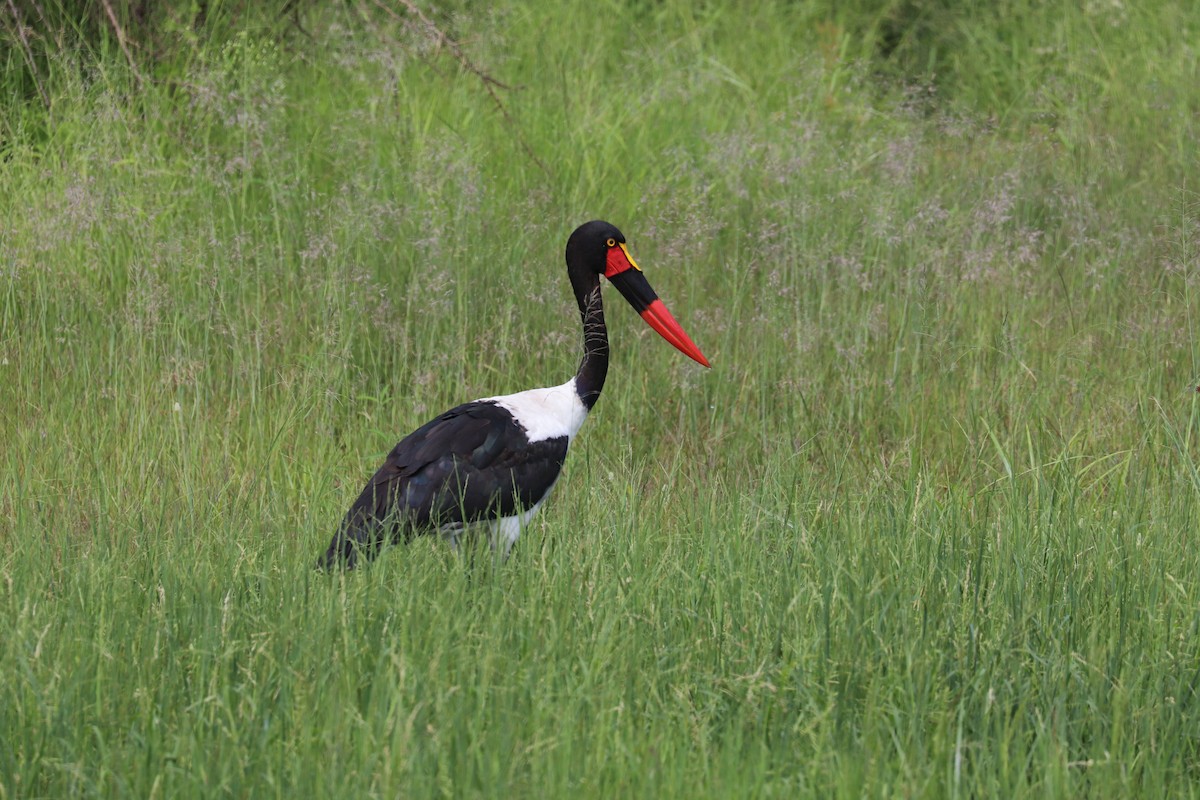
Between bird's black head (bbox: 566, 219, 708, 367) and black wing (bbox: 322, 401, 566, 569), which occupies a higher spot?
bird's black head (bbox: 566, 219, 708, 367)

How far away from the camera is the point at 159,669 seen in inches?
98.9

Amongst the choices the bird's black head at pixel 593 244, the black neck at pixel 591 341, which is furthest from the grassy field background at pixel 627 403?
the bird's black head at pixel 593 244

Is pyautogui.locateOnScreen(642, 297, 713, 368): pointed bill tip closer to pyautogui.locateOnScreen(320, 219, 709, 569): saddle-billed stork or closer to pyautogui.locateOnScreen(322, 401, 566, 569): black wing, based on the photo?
pyautogui.locateOnScreen(320, 219, 709, 569): saddle-billed stork

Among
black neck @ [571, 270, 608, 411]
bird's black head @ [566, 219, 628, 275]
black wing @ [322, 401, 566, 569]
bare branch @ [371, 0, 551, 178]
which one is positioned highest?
bare branch @ [371, 0, 551, 178]

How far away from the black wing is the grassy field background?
0.13 metres

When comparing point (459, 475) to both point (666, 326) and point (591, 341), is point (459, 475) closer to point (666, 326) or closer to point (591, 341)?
point (591, 341)

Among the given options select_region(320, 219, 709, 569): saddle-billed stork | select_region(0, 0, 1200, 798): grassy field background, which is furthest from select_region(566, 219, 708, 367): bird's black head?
select_region(0, 0, 1200, 798): grassy field background

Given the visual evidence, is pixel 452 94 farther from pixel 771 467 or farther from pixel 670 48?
pixel 771 467

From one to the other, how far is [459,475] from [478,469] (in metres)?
0.07

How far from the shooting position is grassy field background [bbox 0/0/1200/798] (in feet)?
7.64

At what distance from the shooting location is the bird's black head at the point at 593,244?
4.02m

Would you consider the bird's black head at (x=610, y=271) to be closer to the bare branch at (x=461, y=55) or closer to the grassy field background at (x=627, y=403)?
the grassy field background at (x=627, y=403)

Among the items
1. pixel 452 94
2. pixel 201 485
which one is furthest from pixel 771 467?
pixel 452 94

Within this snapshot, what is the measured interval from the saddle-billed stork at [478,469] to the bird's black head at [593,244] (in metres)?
0.16
